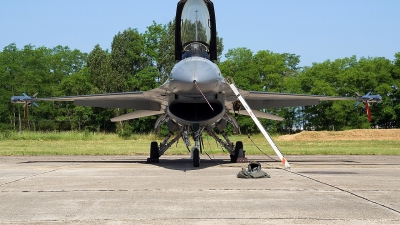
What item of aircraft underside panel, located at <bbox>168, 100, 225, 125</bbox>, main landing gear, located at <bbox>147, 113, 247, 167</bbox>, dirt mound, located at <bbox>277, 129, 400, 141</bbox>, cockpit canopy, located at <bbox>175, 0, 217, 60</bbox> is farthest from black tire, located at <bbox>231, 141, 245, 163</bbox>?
dirt mound, located at <bbox>277, 129, 400, 141</bbox>

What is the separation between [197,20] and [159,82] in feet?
171

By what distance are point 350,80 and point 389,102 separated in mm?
5326

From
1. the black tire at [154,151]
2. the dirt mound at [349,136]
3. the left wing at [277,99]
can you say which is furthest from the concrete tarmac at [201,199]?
the dirt mound at [349,136]

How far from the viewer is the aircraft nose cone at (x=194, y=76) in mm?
11460

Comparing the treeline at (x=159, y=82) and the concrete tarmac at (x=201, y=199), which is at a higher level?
the treeline at (x=159, y=82)

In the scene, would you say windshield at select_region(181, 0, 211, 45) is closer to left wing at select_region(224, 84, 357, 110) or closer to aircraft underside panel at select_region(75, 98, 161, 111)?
left wing at select_region(224, 84, 357, 110)

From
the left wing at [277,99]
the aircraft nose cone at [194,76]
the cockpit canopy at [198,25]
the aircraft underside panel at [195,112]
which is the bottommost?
the aircraft underside panel at [195,112]

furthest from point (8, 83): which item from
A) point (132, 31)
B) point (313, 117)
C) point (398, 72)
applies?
point (398, 72)

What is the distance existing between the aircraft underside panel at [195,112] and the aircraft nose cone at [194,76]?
1.26 m

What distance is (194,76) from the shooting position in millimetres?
11414

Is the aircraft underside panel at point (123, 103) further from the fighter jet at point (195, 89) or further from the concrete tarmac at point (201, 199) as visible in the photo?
the concrete tarmac at point (201, 199)

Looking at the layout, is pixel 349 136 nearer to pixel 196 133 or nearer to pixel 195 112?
pixel 196 133

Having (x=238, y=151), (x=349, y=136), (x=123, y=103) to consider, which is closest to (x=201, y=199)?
(x=238, y=151)

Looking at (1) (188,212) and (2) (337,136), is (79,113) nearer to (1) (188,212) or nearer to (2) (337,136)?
(2) (337,136)
